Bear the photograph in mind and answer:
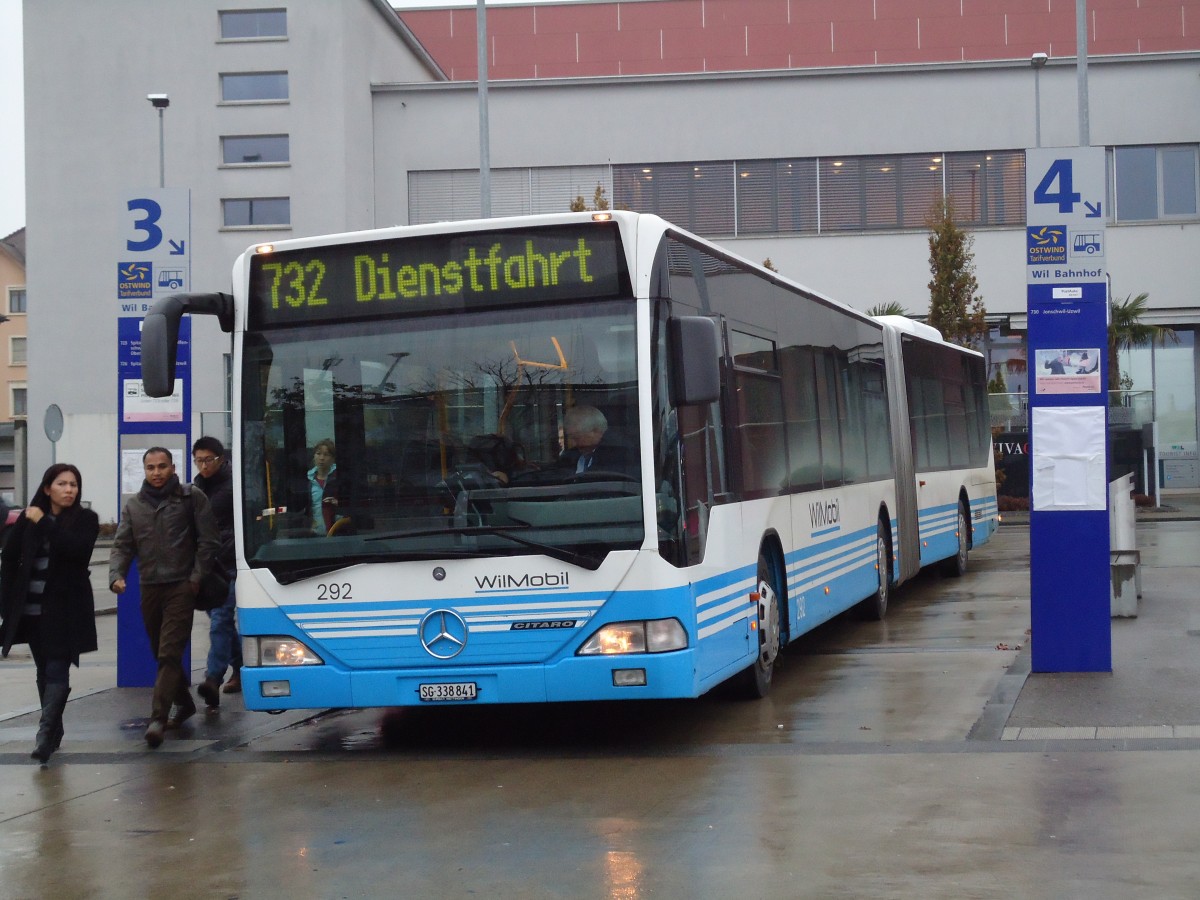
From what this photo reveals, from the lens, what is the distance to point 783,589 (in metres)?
11.4

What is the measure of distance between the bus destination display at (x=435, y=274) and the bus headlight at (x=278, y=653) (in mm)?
1811

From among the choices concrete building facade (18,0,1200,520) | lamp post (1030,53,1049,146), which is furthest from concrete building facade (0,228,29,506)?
lamp post (1030,53,1049,146)

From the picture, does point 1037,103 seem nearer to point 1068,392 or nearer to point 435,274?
point 1068,392

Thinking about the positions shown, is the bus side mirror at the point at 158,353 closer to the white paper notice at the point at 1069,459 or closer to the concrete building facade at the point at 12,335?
the white paper notice at the point at 1069,459

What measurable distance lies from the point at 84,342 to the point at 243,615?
38443mm

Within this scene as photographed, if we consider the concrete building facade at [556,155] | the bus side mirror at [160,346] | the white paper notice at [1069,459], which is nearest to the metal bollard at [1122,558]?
the white paper notice at [1069,459]

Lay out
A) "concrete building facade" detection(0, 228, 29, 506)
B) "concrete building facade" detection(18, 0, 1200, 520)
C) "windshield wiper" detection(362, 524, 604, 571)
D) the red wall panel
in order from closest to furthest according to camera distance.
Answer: "windshield wiper" detection(362, 524, 604, 571) < "concrete building facade" detection(18, 0, 1200, 520) < the red wall panel < "concrete building facade" detection(0, 228, 29, 506)

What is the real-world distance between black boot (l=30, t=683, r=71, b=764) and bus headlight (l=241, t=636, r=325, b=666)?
4.04 feet

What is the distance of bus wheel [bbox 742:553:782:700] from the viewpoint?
1066 centimetres

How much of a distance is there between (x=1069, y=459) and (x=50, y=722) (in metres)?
6.65

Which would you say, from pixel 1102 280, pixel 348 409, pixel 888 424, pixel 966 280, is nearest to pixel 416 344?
pixel 348 409

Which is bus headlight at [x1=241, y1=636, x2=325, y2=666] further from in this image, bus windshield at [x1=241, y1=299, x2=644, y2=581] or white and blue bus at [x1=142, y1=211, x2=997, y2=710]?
bus windshield at [x1=241, y1=299, x2=644, y2=581]

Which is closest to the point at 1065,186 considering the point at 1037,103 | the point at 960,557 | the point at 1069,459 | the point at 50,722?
the point at 1069,459

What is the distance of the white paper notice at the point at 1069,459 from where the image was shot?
10.7 metres
